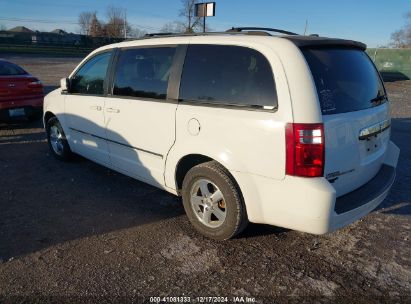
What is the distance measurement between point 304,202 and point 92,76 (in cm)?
341

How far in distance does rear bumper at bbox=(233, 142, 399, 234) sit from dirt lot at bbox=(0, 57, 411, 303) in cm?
45

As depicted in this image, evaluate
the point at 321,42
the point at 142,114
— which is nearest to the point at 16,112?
the point at 142,114

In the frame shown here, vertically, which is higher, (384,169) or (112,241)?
(384,169)

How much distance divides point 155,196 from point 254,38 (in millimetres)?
2390

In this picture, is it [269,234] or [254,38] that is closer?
[254,38]

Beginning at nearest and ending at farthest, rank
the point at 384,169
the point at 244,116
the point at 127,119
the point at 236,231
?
the point at 244,116 < the point at 236,231 < the point at 384,169 < the point at 127,119

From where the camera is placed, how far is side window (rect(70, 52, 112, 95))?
4.82m

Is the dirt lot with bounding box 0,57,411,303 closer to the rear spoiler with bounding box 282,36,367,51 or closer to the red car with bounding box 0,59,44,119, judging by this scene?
the rear spoiler with bounding box 282,36,367,51

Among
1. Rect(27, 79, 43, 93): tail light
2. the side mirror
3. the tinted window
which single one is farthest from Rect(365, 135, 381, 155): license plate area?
the tinted window

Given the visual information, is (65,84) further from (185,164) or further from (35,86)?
(35,86)

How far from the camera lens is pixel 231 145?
3.24 m

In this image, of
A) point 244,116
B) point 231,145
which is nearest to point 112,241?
point 231,145

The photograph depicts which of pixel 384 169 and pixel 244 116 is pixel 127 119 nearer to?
pixel 244 116

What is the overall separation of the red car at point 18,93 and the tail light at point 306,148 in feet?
22.1
